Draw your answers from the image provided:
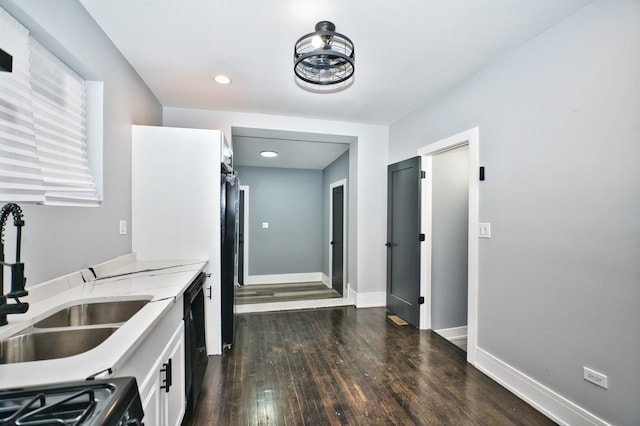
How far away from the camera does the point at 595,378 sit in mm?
1647

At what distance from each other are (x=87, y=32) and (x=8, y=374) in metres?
2.01

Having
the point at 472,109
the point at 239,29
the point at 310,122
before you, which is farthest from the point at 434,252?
the point at 239,29

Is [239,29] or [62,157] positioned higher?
[239,29]

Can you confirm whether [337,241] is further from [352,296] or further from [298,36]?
[298,36]

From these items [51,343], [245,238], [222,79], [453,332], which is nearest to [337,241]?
[245,238]

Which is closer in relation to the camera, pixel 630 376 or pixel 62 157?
pixel 630 376

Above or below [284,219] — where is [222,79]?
above

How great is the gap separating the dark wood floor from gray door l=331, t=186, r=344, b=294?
6.45ft

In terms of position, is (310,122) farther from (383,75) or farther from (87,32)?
(87,32)

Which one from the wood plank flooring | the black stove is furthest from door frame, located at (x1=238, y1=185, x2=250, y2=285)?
the black stove

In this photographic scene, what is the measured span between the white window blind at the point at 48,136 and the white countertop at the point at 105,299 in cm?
50

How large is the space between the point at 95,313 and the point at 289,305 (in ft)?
9.41

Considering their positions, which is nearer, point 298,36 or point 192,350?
point 192,350

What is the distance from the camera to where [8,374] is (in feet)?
2.64
